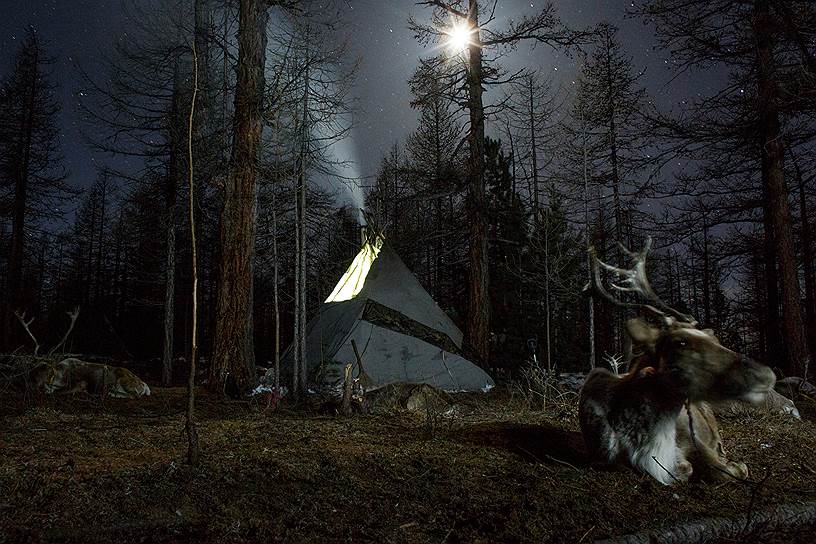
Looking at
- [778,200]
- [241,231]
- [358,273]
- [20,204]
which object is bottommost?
[358,273]

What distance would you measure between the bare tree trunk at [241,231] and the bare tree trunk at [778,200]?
1017cm

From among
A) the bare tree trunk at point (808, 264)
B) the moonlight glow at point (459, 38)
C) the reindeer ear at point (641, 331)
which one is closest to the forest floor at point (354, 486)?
the reindeer ear at point (641, 331)

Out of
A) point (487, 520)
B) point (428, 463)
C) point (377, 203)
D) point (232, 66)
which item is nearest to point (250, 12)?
point (232, 66)

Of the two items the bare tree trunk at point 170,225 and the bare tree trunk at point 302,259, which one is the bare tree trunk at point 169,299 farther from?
the bare tree trunk at point 302,259

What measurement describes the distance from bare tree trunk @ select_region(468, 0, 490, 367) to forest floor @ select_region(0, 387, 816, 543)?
26.7 feet

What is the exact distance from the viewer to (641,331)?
346 centimetres

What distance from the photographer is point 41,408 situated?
6.05m

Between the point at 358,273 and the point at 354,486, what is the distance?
31.3ft

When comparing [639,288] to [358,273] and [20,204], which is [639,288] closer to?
[358,273]

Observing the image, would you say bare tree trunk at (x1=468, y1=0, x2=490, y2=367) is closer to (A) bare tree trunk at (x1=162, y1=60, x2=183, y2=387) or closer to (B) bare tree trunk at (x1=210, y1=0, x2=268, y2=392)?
(B) bare tree trunk at (x1=210, y1=0, x2=268, y2=392)

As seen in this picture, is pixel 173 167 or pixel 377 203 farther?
pixel 173 167

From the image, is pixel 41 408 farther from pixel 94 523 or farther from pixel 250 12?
pixel 250 12

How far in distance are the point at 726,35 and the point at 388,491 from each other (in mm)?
12943

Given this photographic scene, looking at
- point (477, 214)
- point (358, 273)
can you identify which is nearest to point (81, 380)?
point (358, 273)
